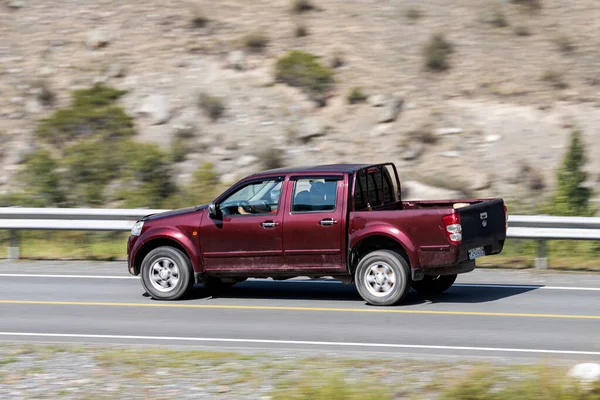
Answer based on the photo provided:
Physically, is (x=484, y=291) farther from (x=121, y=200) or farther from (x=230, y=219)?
(x=121, y=200)

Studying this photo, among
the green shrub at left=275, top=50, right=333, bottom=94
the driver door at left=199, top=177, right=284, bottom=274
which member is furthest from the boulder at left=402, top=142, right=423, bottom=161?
the driver door at left=199, top=177, right=284, bottom=274

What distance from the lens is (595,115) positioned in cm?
2605

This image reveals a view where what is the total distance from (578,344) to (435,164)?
52.4ft

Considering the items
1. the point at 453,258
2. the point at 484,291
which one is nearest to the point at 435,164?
the point at 484,291

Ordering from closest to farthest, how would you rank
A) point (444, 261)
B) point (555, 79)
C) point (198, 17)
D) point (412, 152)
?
point (444, 261) < point (412, 152) < point (555, 79) < point (198, 17)

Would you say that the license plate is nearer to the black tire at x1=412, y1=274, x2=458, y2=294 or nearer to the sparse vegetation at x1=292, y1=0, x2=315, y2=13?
the black tire at x1=412, y1=274, x2=458, y2=294

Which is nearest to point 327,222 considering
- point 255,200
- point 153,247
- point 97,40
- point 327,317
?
point 255,200

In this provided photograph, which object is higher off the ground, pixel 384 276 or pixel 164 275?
pixel 164 275

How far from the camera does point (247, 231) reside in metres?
12.1

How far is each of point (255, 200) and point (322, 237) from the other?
103 cm

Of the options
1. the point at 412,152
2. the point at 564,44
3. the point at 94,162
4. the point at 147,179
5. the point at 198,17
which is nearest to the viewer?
the point at 147,179

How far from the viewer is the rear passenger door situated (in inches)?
463

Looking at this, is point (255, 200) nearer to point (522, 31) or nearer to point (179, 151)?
point (179, 151)

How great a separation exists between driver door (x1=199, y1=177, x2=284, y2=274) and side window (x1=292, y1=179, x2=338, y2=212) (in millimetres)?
231
